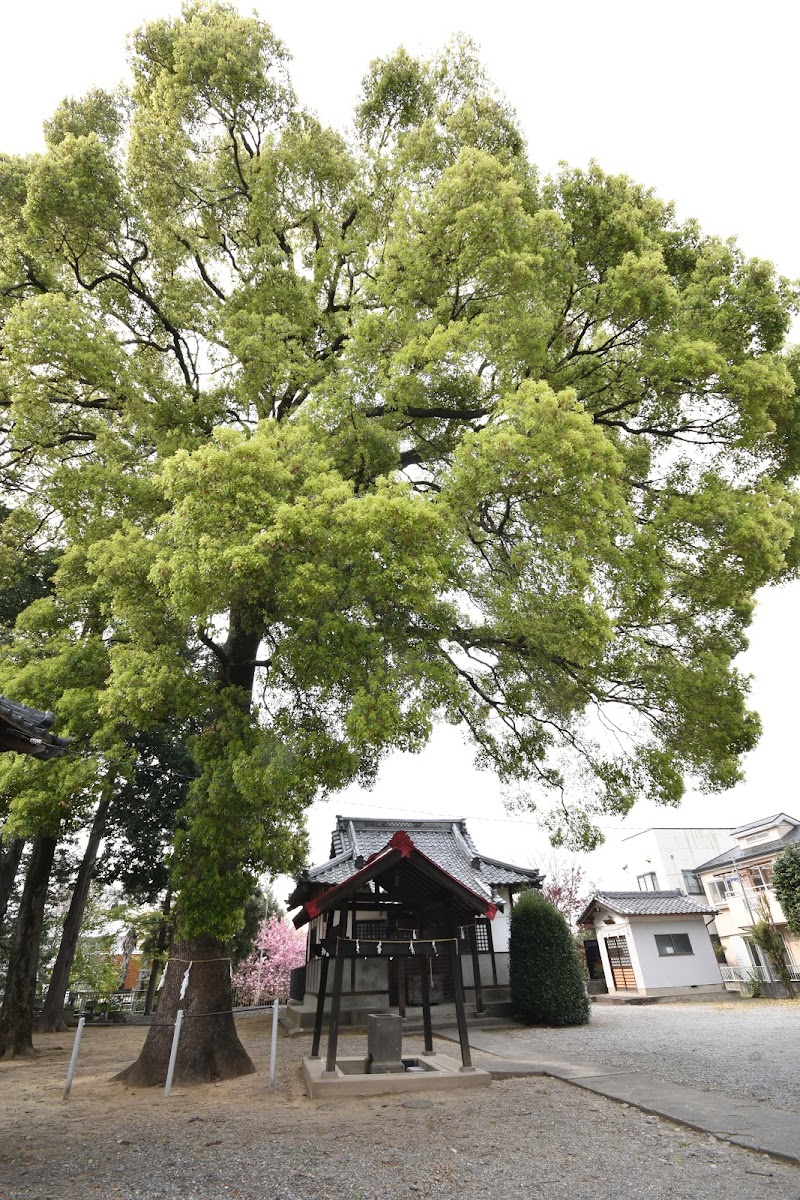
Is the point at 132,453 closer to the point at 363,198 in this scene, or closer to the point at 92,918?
the point at 363,198

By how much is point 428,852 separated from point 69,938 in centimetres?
1006

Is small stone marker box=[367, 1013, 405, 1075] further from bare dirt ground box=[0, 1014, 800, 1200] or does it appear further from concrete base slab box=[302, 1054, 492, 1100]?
bare dirt ground box=[0, 1014, 800, 1200]

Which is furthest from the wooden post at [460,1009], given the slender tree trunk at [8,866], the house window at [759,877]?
the house window at [759,877]

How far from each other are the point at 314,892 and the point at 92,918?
14.9 metres

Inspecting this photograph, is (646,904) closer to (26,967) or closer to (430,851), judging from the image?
(430,851)

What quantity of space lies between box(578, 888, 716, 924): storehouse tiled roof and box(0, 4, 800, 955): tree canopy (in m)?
17.6

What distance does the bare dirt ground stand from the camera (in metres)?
3.82

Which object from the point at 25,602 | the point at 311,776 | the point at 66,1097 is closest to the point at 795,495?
the point at 311,776

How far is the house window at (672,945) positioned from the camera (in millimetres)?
22656

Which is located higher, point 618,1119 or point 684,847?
point 684,847

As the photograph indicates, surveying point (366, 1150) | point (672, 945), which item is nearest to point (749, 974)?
point (672, 945)

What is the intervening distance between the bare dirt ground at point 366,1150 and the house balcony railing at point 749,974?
18454 mm

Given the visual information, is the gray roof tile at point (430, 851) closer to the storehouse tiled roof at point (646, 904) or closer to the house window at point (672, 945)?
the storehouse tiled roof at point (646, 904)

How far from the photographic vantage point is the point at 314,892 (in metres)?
15.1
